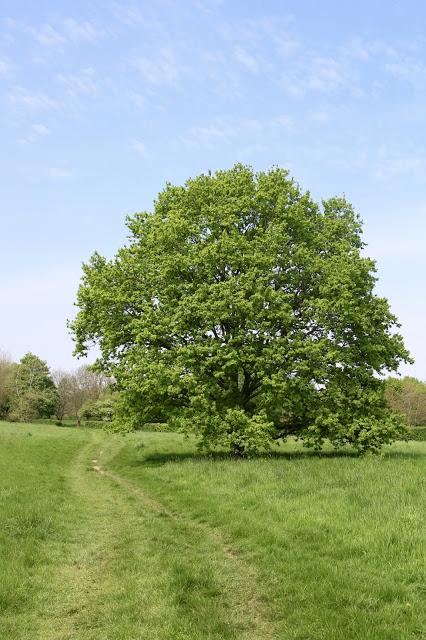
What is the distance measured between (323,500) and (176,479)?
861cm

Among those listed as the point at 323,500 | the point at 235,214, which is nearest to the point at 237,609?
the point at 323,500

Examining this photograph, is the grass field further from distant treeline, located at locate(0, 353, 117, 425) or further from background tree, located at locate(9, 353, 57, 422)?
background tree, located at locate(9, 353, 57, 422)

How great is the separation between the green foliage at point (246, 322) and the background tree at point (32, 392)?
75.7m

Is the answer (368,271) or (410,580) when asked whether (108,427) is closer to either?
A: (368,271)

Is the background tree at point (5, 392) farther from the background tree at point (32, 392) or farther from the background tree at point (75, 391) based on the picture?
the background tree at point (75, 391)

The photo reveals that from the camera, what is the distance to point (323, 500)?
15.0m

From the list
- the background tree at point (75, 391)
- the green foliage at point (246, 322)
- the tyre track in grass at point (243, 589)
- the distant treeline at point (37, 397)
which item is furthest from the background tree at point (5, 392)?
the tyre track in grass at point (243, 589)

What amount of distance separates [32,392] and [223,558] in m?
99.9

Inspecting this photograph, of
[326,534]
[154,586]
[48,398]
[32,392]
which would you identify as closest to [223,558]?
[154,586]

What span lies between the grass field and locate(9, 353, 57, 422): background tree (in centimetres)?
8560

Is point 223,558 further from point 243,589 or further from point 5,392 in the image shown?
point 5,392

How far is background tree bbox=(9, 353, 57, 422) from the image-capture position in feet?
328

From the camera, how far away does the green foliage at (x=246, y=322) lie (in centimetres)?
2725

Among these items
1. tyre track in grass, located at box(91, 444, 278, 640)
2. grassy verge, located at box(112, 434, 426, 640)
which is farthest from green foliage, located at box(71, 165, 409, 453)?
tyre track in grass, located at box(91, 444, 278, 640)
